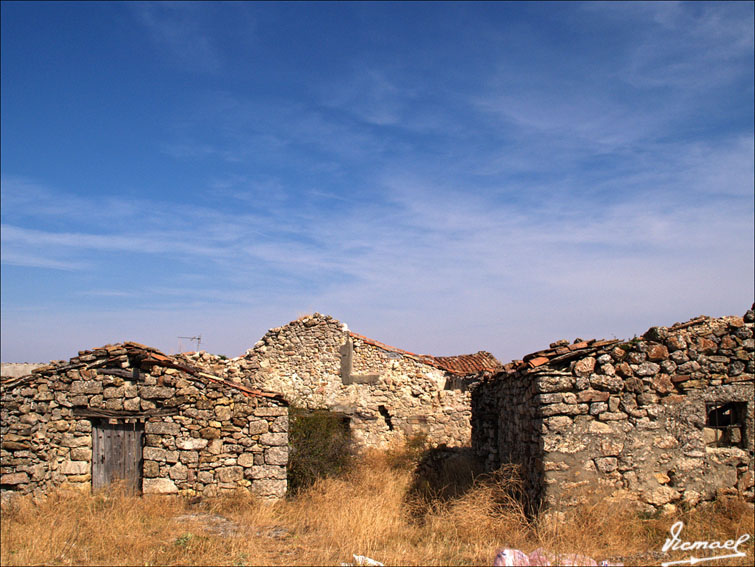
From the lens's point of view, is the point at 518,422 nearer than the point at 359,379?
Yes

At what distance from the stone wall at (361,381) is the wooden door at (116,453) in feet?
23.3

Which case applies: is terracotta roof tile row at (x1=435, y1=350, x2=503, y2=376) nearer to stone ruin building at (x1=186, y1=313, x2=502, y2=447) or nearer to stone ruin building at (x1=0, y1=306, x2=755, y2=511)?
stone ruin building at (x1=186, y1=313, x2=502, y2=447)

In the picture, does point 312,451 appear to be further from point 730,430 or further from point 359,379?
point 730,430

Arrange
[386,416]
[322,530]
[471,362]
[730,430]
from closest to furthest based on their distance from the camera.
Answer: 1. [730,430]
2. [322,530]
3. [386,416]
4. [471,362]

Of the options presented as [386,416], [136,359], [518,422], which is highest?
[136,359]

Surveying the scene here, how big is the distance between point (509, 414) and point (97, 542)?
273 inches

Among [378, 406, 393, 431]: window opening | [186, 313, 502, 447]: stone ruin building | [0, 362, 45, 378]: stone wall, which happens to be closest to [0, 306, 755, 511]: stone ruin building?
[186, 313, 502, 447]: stone ruin building

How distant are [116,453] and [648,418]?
9401 millimetres

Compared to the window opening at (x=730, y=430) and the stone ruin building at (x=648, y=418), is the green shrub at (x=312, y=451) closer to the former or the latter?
the stone ruin building at (x=648, y=418)

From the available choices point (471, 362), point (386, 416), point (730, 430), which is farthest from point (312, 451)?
point (471, 362)

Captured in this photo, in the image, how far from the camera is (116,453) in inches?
425

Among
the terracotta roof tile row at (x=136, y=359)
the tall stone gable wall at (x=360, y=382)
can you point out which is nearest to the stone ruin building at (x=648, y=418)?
the terracotta roof tile row at (x=136, y=359)

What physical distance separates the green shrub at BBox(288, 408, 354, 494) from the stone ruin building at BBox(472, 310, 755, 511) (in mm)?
5101

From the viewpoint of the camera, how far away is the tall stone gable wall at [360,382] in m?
17.5
